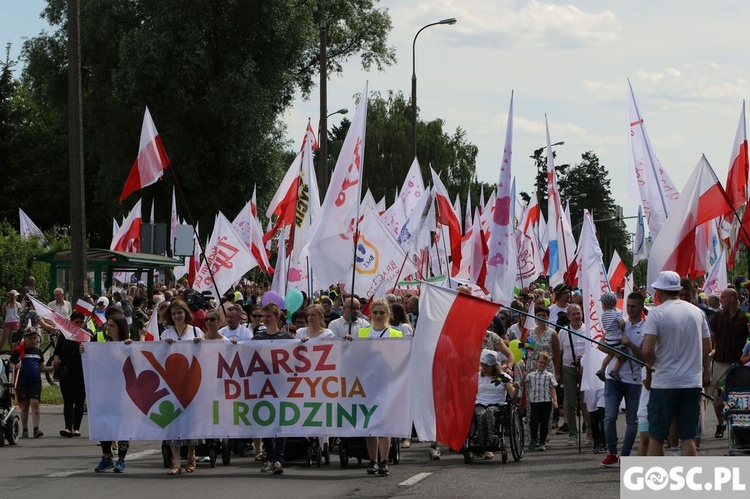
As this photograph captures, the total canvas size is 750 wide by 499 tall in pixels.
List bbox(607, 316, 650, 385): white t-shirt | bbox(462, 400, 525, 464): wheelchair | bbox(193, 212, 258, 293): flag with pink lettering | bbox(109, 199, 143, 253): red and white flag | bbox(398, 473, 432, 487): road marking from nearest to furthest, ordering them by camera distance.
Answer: bbox(398, 473, 432, 487): road marking → bbox(607, 316, 650, 385): white t-shirt → bbox(462, 400, 525, 464): wheelchair → bbox(193, 212, 258, 293): flag with pink lettering → bbox(109, 199, 143, 253): red and white flag

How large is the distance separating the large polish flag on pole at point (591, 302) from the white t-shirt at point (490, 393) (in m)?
1.20

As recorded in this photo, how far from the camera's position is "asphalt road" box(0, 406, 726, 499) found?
11.9m

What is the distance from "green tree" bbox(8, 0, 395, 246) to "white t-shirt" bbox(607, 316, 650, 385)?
116 ft

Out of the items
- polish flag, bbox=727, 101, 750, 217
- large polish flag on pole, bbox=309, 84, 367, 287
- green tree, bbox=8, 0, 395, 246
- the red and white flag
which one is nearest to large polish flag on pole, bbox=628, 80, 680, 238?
polish flag, bbox=727, 101, 750, 217

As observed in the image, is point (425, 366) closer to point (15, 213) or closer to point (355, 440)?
point (355, 440)

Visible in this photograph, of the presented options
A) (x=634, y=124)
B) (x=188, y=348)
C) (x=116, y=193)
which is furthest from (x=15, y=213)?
(x=188, y=348)

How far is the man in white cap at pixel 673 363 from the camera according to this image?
11.1 metres

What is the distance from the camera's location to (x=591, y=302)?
1573 centimetres

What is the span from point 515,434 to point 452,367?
351 centimetres

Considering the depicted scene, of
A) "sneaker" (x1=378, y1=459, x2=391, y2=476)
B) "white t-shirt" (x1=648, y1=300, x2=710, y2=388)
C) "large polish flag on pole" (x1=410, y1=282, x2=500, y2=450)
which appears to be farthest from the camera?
"sneaker" (x1=378, y1=459, x2=391, y2=476)

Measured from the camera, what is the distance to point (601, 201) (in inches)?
5645

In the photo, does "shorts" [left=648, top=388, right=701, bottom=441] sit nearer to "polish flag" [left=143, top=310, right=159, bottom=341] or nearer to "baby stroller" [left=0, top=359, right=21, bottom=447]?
"polish flag" [left=143, top=310, right=159, bottom=341]

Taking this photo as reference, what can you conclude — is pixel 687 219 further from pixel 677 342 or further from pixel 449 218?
pixel 449 218

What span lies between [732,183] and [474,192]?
6493 cm
